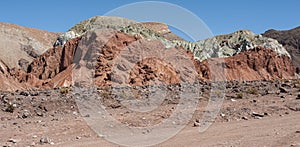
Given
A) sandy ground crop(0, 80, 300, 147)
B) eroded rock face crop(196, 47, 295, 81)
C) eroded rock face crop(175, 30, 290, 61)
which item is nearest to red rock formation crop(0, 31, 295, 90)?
eroded rock face crop(196, 47, 295, 81)

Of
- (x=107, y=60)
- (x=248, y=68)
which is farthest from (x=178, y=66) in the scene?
(x=248, y=68)

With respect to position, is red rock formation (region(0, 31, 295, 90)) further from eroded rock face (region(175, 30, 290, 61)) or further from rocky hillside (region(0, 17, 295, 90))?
eroded rock face (region(175, 30, 290, 61))

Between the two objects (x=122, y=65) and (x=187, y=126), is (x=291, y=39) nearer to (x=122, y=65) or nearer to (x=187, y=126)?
(x=122, y=65)

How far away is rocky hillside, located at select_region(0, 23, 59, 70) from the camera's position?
79.9 m

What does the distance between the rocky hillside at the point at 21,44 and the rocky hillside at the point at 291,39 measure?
62.0 m

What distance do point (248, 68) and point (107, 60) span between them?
25.0 metres

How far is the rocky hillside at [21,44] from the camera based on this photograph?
3145 inches

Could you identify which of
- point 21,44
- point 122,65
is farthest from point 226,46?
point 122,65

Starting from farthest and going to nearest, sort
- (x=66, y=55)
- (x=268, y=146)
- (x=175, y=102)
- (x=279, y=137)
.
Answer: (x=66, y=55)
(x=175, y=102)
(x=279, y=137)
(x=268, y=146)

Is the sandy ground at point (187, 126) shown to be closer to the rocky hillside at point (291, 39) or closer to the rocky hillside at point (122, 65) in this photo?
the rocky hillside at point (122, 65)

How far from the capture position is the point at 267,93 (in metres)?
17.9

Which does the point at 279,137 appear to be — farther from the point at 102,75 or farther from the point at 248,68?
the point at 248,68

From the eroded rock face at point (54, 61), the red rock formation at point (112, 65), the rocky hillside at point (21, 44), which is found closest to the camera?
the red rock formation at point (112, 65)

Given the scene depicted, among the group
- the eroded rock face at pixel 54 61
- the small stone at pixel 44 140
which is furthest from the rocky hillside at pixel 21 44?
the small stone at pixel 44 140
